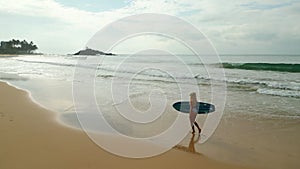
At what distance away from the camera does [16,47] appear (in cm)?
11062

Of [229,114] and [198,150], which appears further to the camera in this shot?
[229,114]

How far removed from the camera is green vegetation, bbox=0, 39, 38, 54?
104 metres

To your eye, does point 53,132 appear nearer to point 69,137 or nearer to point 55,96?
point 69,137

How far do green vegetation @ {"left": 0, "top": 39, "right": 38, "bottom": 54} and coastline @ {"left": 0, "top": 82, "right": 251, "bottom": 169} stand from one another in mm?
108615

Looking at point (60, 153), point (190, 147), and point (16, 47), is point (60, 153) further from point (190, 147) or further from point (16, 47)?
point (16, 47)

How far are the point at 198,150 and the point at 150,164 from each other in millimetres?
1332

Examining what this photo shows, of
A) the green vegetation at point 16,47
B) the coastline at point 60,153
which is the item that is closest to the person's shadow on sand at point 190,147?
the coastline at point 60,153

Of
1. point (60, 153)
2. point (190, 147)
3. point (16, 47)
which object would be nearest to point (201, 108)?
point (190, 147)

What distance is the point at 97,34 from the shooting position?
6082 mm

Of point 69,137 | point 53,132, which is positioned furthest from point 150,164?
point 53,132

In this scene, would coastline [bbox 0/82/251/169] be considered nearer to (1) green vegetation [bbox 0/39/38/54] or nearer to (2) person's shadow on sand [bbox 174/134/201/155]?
(2) person's shadow on sand [bbox 174/134/201/155]

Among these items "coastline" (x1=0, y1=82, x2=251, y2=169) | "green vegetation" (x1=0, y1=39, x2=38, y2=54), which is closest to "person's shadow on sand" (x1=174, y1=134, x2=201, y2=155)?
"coastline" (x1=0, y1=82, x2=251, y2=169)

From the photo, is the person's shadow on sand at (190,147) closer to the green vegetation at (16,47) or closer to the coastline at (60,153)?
the coastline at (60,153)

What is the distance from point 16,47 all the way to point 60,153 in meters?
118
